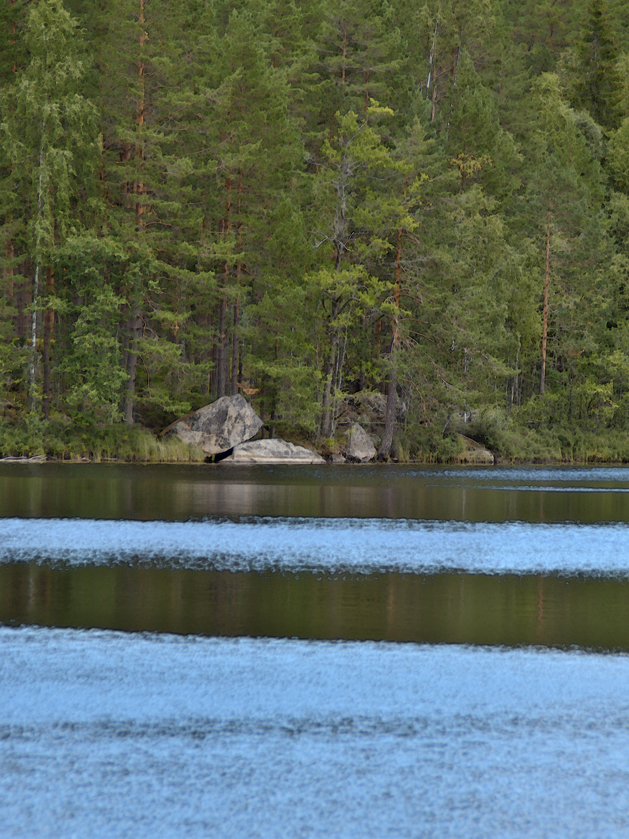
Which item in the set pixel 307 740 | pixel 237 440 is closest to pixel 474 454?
pixel 237 440

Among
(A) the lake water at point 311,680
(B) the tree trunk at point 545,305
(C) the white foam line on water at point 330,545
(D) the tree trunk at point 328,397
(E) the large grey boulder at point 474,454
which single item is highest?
(B) the tree trunk at point 545,305

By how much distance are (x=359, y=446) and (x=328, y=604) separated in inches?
1157

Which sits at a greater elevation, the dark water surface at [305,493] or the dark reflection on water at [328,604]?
the dark reflection on water at [328,604]

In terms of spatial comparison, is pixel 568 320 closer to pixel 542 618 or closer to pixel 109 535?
pixel 109 535

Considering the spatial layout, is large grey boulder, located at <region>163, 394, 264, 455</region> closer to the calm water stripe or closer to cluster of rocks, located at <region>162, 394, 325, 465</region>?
cluster of rocks, located at <region>162, 394, 325, 465</region>

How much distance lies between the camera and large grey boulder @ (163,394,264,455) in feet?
120

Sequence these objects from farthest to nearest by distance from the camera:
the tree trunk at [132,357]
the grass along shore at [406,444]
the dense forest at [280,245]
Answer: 1. the tree trunk at [132,357]
2. the dense forest at [280,245]
3. the grass along shore at [406,444]

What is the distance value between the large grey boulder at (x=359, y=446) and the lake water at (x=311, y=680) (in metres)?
23.4

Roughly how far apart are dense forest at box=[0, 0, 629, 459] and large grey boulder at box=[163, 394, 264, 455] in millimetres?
1530

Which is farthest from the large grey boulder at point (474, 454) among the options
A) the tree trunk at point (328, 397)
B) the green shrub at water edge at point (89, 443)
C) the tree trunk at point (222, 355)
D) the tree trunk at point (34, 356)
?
the tree trunk at point (34, 356)

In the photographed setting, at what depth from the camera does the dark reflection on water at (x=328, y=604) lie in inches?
328

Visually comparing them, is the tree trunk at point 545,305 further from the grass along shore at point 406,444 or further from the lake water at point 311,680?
the lake water at point 311,680

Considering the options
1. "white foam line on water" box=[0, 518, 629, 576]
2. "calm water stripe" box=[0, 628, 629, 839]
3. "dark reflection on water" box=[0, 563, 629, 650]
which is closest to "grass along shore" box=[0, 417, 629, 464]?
"white foam line on water" box=[0, 518, 629, 576]

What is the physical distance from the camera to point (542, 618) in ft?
29.5
